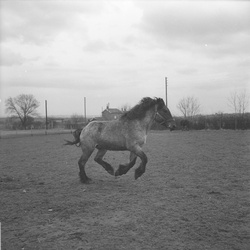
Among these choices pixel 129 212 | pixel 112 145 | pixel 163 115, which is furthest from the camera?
pixel 163 115

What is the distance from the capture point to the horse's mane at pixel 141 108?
284 inches

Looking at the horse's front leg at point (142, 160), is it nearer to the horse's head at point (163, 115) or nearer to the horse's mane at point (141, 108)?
the horse's mane at point (141, 108)

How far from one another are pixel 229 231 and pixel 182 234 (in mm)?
718

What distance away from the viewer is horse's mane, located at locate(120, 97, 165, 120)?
7203 mm

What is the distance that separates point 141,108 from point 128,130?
2.39 ft

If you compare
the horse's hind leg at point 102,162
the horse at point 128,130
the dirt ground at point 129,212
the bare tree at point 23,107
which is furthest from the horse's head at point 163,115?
the bare tree at point 23,107

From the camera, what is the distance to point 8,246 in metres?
3.69

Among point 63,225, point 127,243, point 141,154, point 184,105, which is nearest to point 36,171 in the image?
point 141,154

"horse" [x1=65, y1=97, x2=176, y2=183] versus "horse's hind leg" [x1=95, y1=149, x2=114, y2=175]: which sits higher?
"horse" [x1=65, y1=97, x2=176, y2=183]

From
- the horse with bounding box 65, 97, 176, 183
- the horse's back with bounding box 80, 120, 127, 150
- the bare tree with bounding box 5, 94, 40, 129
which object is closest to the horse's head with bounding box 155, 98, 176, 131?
the horse with bounding box 65, 97, 176, 183

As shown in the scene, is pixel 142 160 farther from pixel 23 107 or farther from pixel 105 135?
pixel 23 107

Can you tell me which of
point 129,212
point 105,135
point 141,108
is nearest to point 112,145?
point 105,135

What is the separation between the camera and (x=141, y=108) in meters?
7.25

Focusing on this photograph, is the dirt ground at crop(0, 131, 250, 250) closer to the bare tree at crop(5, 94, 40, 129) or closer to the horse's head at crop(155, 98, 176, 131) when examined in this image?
the horse's head at crop(155, 98, 176, 131)
